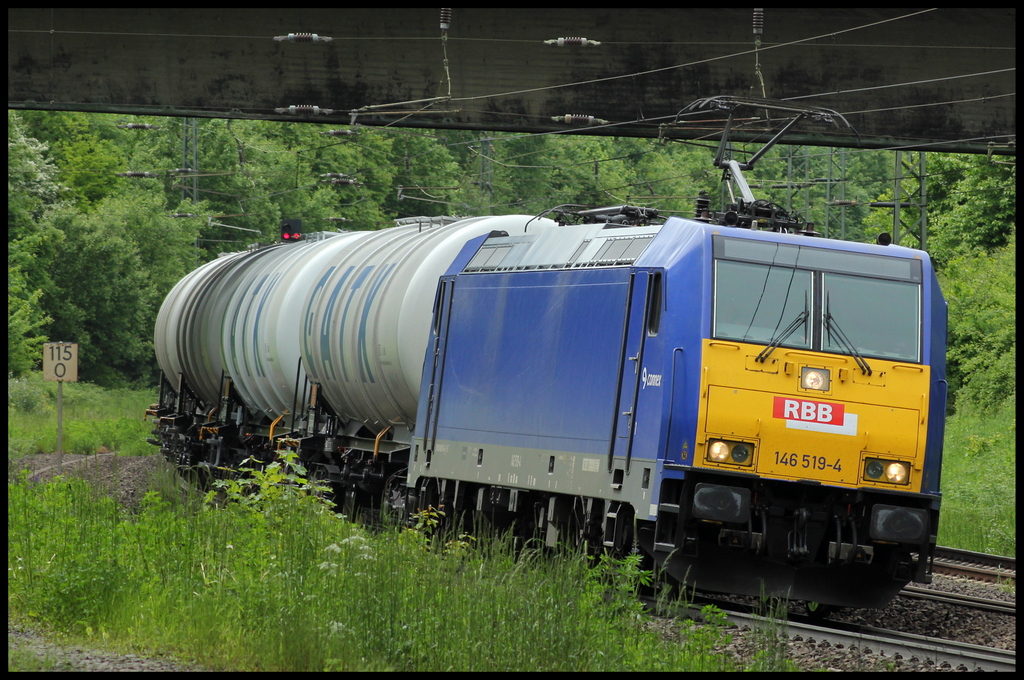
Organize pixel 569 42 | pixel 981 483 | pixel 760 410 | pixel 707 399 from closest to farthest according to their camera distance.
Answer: pixel 707 399
pixel 760 410
pixel 569 42
pixel 981 483

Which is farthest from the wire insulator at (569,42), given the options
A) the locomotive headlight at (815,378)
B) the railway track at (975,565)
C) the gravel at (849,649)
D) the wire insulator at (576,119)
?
the railway track at (975,565)

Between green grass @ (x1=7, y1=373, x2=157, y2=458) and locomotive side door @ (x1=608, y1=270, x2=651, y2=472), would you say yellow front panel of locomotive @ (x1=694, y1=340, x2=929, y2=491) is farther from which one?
green grass @ (x1=7, y1=373, x2=157, y2=458)

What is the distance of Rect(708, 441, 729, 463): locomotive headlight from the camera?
11.5 metres

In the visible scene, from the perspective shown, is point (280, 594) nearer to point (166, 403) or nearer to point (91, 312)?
point (166, 403)

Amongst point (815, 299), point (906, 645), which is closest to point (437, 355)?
point (815, 299)

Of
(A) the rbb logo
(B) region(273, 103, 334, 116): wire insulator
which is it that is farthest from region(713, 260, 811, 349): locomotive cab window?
(B) region(273, 103, 334, 116): wire insulator

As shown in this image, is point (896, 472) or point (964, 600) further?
point (964, 600)

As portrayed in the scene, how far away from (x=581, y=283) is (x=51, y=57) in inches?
368

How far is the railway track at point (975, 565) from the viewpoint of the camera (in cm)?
1565

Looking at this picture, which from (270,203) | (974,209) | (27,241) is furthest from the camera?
(270,203)

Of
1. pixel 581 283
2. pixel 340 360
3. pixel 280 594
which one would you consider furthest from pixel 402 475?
pixel 280 594

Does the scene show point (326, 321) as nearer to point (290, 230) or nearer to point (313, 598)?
point (290, 230)

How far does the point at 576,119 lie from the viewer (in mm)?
18266

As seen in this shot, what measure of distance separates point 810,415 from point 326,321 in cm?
892
